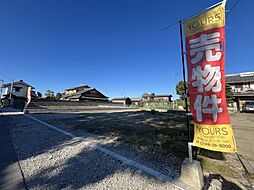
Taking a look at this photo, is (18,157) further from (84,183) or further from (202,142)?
(202,142)

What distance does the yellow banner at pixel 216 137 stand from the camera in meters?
1.93

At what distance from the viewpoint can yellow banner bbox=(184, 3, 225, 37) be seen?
6.50 feet

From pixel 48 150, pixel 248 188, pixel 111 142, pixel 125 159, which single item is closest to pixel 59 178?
pixel 125 159

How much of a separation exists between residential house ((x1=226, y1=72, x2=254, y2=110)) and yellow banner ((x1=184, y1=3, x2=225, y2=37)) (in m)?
25.7

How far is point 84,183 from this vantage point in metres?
2.21

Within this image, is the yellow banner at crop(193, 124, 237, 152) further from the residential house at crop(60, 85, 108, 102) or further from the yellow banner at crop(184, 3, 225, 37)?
the residential house at crop(60, 85, 108, 102)

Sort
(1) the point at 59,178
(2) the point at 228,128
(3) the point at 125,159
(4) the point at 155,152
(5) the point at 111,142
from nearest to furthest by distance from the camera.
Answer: (2) the point at 228,128, (1) the point at 59,178, (3) the point at 125,159, (4) the point at 155,152, (5) the point at 111,142

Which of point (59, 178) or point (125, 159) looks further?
point (125, 159)

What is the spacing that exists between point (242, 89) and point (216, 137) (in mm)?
29219

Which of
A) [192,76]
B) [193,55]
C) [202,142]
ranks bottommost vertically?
[202,142]

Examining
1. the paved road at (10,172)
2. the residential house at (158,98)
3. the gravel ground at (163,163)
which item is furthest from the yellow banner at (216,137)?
the residential house at (158,98)

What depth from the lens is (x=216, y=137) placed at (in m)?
2.04

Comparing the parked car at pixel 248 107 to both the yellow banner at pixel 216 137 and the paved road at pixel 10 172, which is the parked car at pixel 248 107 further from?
the paved road at pixel 10 172

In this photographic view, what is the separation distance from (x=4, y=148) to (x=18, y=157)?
3.52 feet
